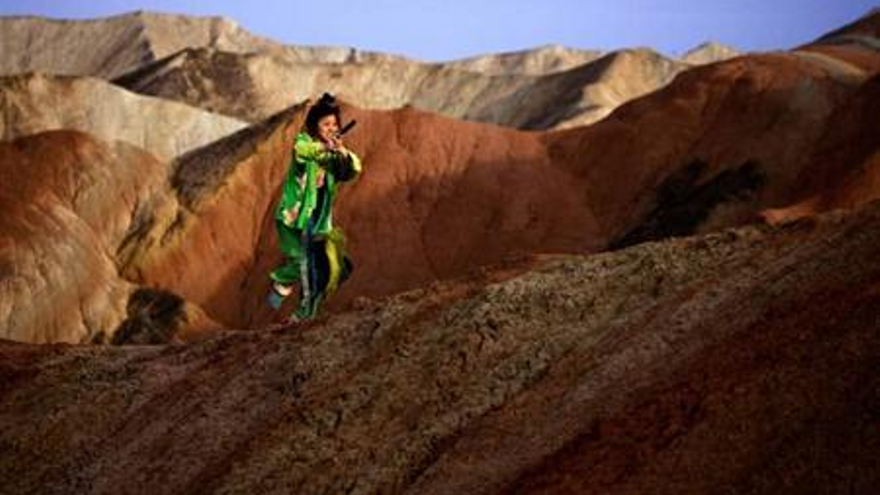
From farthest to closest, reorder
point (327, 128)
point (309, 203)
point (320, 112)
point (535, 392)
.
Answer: point (309, 203) → point (327, 128) → point (320, 112) → point (535, 392)

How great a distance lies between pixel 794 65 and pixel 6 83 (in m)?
39.2

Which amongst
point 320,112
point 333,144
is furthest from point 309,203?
point 320,112

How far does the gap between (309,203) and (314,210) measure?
0.44ft

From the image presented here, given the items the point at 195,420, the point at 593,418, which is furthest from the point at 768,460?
the point at 195,420

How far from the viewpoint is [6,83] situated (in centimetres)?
6925

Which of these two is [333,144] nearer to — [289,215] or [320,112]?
[320,112]

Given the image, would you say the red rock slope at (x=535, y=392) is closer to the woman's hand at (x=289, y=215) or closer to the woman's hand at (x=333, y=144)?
the woman's hand at (x=289, y=215)

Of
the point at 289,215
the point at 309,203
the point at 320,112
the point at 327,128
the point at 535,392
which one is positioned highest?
the point at 320,112

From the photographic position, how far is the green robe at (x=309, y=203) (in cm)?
1916

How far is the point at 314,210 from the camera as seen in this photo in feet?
64.0

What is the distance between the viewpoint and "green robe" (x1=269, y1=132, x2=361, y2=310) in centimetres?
1916

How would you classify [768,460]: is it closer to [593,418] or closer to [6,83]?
[593,418]

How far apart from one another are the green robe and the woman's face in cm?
12

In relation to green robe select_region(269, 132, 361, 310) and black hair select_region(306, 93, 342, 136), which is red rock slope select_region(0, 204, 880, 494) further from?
black hair select_region(306, 93, 342, 136)
